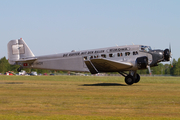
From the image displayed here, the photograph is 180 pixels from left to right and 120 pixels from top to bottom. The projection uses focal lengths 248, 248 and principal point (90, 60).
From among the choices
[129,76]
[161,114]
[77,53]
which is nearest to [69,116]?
[161,114]

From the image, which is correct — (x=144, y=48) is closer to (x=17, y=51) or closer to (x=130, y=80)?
(x=130, y=80)

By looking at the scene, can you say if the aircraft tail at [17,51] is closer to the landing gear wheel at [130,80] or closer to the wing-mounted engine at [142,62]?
the landing gear wheel at [130,80]

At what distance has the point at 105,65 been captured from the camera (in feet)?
94.7

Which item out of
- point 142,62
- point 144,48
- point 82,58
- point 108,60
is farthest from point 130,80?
point 82,58

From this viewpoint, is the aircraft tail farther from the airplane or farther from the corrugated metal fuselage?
the corrugated metal fuselage

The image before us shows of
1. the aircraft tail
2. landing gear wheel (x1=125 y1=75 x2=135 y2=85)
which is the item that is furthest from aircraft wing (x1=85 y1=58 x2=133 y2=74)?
the aircraft tail

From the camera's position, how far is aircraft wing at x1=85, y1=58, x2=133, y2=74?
28.0 metres

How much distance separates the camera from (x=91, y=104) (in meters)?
14.3

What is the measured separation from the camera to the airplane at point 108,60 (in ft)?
92.6

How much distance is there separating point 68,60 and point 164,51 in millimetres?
12079

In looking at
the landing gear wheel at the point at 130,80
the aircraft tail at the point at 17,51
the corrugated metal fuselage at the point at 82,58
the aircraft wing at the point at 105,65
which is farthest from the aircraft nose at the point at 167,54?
the aircraft tail at the point at 17,51

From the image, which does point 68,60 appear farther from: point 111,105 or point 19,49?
point 111,105

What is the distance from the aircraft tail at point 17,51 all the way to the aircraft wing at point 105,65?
11014mm

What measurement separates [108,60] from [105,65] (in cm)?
145
